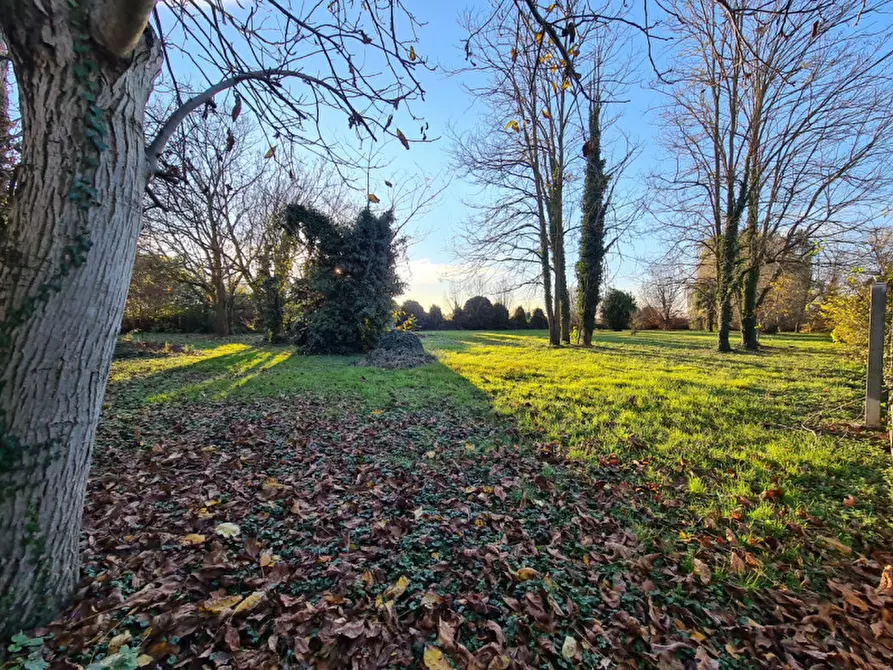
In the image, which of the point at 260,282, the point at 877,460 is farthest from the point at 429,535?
the point at 260,282

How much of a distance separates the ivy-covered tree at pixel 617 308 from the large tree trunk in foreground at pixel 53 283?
81.8ft

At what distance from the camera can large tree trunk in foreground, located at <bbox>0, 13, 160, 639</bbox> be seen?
4.68 feet

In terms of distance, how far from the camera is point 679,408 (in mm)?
5000

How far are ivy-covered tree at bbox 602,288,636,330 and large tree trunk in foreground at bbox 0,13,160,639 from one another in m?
24.9

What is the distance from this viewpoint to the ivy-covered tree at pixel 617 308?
77.7 feet

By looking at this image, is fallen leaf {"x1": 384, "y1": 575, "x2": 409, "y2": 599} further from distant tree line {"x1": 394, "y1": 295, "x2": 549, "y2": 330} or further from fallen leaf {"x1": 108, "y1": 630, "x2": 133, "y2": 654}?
distant tree line {"x1": 394, "y1": 295, "x2": 549, "y2": 330}

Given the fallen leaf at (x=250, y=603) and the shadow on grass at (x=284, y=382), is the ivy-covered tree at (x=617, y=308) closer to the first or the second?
the shadow on grass at (x=284, y=382)

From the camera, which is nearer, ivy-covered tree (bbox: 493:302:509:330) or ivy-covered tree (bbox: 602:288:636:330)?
ivy-covered tree (bbox: 602:288:636:330)

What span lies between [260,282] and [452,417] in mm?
12595

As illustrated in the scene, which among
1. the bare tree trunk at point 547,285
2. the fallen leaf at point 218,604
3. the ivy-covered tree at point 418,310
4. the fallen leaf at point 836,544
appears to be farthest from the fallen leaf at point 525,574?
the ivy-covered tree at point 418,310

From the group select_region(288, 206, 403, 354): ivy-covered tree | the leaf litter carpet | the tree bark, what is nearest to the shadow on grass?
select_region(288, 206, 403, 354): ivy-covered tree

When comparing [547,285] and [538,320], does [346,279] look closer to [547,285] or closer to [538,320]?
[547,285]

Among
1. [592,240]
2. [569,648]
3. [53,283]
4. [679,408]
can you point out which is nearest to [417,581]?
[569,648]

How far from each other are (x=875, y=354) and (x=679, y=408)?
2029 millimetres
